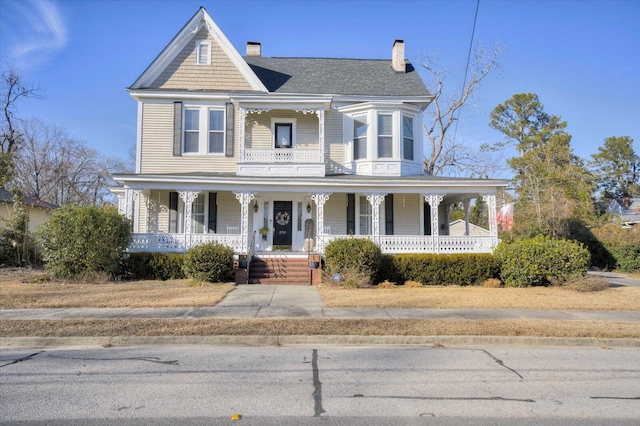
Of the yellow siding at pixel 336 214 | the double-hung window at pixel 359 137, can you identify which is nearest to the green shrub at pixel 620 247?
the double-hung window at pixel 359 137

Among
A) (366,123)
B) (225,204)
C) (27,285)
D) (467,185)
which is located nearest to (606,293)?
(467,185)

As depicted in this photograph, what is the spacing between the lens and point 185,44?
1855 centimetres

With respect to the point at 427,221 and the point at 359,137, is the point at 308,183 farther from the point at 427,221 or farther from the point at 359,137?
the point at 427,221

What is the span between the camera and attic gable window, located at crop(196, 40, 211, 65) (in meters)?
18.7

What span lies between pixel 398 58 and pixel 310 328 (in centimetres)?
1704

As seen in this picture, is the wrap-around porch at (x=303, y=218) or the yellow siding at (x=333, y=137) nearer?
the wrap-around porch at (x=303, y=218)

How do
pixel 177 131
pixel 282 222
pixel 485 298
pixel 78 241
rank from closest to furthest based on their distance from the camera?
pixel 485 298
pixel 78 241
pixel 177 131
pixel 282 222

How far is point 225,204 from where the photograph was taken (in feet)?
60.0

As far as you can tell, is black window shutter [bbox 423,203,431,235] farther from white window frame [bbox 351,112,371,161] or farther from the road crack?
the road crack

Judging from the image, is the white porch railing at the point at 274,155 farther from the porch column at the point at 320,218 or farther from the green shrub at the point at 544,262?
the green shrub at the point at 544,262

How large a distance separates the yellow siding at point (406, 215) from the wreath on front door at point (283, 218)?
4.67 m

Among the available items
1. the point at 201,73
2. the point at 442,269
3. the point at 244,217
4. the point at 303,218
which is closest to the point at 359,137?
the point at 303,218

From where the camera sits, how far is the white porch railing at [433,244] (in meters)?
16.4

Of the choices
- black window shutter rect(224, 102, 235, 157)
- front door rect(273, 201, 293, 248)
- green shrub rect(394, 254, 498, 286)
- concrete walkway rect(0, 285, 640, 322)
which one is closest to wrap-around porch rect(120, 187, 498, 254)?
front door rect(273, 201, 293, 248)
